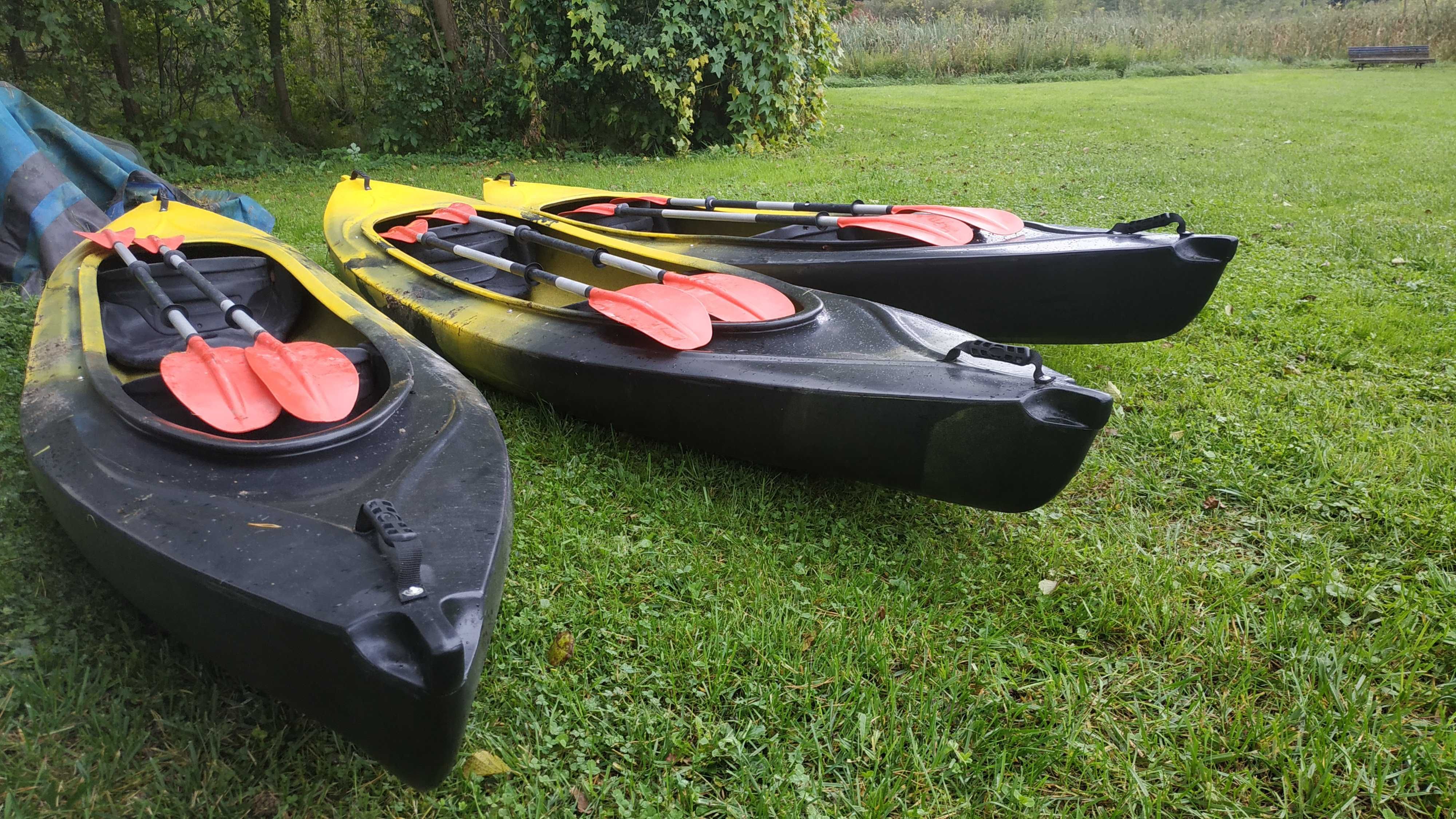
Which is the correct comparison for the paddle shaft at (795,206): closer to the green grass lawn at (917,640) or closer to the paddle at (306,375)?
the green grass lawn at (917,640)

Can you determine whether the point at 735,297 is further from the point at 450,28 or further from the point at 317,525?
the point at 450,28

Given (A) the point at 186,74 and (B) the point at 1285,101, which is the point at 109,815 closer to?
(A) the point at 186,74

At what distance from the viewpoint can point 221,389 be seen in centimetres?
216

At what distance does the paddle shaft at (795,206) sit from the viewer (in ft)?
12.4

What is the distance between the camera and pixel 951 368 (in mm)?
2291

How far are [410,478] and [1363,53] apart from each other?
77.1ft

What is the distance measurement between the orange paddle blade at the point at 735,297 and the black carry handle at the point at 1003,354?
0.67 m

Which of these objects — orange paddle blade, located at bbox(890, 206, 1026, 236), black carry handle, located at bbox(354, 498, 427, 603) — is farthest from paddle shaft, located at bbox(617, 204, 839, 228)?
black carry handle, located at bbox(354, 498, 427, 603)

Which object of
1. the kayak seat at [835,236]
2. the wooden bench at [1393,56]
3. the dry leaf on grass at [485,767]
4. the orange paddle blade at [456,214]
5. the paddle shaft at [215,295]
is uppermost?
the wooden bench at [1393,56]

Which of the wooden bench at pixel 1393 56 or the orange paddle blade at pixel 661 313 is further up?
the wooden bench at pixel 1393 56

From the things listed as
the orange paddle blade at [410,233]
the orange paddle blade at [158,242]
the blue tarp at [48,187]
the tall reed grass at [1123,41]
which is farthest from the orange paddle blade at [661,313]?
the tall reed grass at [1123,41]

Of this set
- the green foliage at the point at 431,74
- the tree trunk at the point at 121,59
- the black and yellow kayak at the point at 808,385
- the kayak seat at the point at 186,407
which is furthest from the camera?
the green foliage at the point at 431,74

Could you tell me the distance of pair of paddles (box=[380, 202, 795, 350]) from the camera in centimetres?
264

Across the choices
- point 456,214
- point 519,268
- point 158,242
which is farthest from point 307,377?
point 456,214
